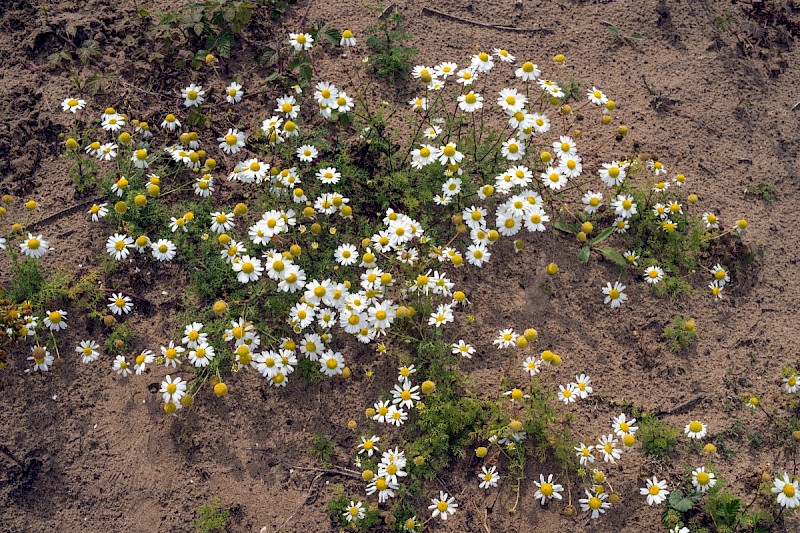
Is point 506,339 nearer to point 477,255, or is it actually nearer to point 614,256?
point 477,255

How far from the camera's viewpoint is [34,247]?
4484 mm

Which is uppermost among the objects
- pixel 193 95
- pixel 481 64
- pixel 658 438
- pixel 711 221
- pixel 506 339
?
pixel 481 64

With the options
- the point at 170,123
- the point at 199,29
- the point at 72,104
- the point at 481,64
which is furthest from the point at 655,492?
the point at 72,104

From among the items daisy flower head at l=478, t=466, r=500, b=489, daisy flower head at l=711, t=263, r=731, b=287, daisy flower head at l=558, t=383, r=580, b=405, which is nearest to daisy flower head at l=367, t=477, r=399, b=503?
daisy flower head at l=478, t=466, r=500, b=489

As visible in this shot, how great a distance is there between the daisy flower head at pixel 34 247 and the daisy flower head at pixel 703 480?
485 centimetres

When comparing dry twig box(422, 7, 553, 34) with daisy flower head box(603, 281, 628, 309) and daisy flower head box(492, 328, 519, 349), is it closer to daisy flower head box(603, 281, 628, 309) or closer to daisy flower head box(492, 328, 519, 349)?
daisy flower head box(603, 281, 628, 309)

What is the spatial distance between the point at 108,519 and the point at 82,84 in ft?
11.8

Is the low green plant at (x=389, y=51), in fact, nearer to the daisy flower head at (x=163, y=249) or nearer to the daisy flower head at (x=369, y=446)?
the daisy flower head at (x=163, y=249)

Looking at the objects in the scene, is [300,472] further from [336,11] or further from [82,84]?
[336,11]

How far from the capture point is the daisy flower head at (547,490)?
13.4 feet

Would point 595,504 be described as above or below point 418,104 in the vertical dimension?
below

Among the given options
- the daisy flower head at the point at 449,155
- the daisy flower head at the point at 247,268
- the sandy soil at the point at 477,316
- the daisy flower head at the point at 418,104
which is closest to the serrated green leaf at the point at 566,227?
the sandy soil at the point at 477,316

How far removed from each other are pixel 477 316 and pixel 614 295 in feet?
3.53

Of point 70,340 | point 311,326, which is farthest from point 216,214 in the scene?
point 70,340
